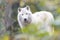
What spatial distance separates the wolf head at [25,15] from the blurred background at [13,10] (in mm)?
32

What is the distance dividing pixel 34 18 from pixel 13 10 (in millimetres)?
186

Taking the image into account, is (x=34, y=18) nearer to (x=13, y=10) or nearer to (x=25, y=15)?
(x=25, y=15)

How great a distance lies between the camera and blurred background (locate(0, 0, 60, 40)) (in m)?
1.74

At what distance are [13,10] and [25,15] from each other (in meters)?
0.13

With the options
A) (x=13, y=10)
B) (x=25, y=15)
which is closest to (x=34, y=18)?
(x=25, y=15)

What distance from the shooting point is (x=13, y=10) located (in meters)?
1.79

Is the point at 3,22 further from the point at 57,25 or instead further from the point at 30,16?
the point at 57,25

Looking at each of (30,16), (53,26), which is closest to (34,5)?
(30,16)

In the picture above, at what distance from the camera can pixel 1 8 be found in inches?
70.7

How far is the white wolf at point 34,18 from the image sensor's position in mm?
1706

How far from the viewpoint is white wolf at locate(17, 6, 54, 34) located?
171 centimetres

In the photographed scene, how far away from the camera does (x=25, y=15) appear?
67.7 inches

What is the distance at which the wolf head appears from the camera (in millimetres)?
1711

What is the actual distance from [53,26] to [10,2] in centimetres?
40
